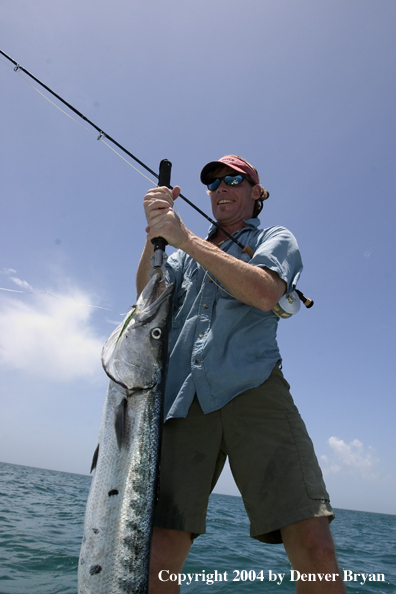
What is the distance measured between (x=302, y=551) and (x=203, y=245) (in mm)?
1815

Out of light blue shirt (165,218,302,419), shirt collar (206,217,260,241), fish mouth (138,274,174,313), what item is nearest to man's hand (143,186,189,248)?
fish mouth (138,274,174,313)

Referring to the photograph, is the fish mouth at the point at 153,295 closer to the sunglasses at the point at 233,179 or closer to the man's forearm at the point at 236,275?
the man's forearm at the point at 236,275

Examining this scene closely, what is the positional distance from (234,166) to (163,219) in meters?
1.30

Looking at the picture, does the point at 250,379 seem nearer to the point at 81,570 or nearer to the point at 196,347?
the point at 196,347

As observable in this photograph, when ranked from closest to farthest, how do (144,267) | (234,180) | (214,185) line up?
1. (144,267)
2. (234,180)
3. (214,185)

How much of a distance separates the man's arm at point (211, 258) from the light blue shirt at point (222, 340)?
0.63 feet

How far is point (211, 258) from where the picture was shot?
2.43 metres

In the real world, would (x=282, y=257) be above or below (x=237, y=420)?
above

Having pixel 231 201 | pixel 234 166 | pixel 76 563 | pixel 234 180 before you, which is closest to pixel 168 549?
pixel 231 201

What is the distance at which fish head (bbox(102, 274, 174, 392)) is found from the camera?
2314 mm

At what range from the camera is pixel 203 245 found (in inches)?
97.2

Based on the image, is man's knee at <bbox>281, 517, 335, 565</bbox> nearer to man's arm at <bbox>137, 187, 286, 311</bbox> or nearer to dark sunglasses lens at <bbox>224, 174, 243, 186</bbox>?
man's arm at <bbox>137, 187, 286, 311</bbox>

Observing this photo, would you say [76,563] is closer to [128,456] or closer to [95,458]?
[95,458]

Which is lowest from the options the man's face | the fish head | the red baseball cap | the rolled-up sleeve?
the fish head
